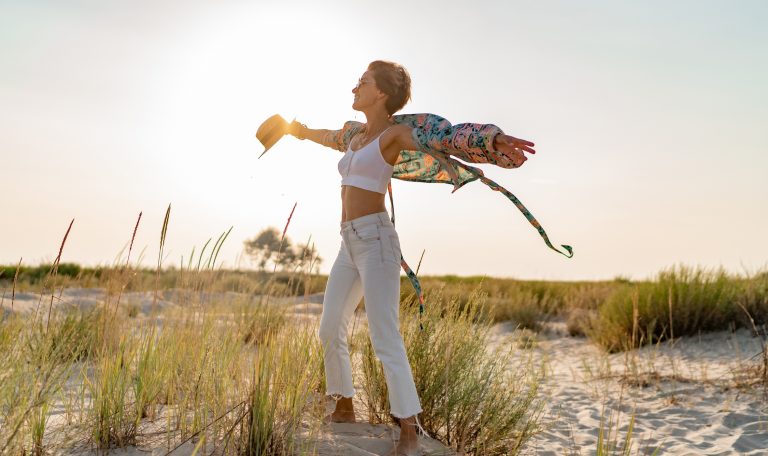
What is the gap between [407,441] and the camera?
3.29 meters

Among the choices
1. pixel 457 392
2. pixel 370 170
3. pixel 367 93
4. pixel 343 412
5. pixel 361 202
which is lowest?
pixel 343 412

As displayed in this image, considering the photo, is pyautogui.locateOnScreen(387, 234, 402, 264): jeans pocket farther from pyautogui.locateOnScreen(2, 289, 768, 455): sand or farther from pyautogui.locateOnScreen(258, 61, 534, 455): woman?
pyautogui.locateOnScreen(2, 289, 768, 455): sand

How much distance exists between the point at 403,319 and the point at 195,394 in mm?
1713

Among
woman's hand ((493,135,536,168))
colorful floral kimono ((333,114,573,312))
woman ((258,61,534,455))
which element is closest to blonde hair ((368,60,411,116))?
woman ((258,61,534,455))

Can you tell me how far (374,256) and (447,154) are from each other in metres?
0.63

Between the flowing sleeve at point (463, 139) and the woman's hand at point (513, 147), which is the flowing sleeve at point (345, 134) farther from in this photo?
the woman's hand at point (513, 147)

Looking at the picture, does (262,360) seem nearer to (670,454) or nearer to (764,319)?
(670,454)

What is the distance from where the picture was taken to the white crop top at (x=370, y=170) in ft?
11.2

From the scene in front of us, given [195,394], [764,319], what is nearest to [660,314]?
[764,319]

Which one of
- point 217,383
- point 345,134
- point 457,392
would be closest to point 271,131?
point 345,134

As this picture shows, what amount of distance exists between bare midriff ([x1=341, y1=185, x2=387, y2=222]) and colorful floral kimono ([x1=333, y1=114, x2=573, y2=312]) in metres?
0.29

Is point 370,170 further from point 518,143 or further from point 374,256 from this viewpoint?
point 518,143

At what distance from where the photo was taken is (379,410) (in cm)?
416

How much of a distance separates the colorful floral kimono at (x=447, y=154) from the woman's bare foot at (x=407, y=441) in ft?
2.38
